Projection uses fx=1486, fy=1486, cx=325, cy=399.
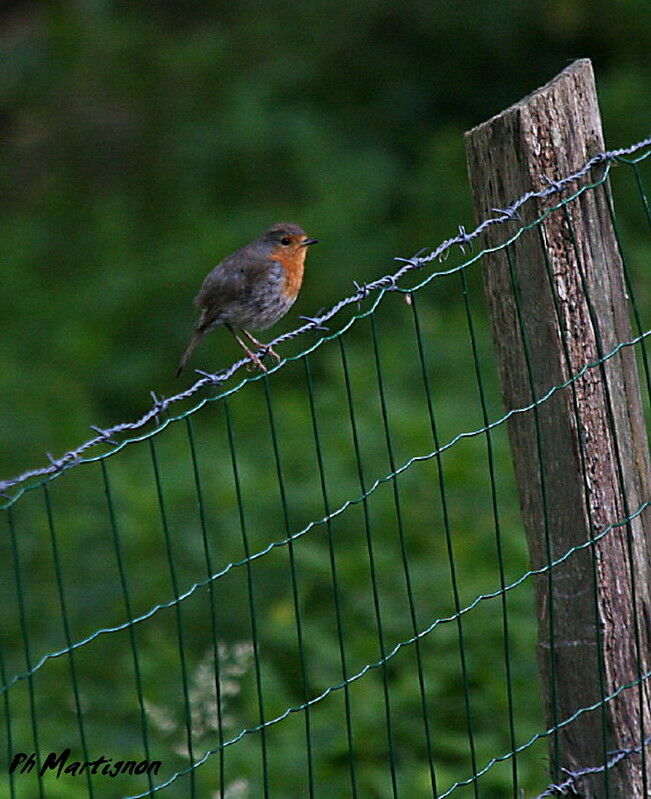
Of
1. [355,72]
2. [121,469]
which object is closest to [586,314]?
[121,469]

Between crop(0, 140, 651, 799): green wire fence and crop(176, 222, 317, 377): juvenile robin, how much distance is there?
43 cm

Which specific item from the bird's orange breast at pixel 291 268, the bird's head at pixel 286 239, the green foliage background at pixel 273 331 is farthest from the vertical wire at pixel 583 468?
the bird's head at pixel 286 239

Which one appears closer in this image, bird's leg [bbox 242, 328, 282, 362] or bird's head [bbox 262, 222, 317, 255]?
bird's leg [bbox 242, 328, 282, 362]

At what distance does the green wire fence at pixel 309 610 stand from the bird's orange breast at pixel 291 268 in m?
0.46

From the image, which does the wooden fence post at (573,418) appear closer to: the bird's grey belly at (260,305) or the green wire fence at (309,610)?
the green wire fence at (309,610)

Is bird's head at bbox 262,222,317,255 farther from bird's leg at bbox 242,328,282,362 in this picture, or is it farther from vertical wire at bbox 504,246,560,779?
vertical wire at bbox 504,246,560,779

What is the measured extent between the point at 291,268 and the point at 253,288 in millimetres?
246

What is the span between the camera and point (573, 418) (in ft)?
11.8

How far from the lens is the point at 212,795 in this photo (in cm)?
477

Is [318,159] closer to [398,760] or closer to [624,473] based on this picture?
[398,760]

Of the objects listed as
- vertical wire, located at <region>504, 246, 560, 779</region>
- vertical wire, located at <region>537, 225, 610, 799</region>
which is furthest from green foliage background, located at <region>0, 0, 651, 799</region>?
vertical wire, located at <region>537, 225, 610, 799</region>

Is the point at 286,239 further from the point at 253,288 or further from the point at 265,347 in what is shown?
the point at 265,347

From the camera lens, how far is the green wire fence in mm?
4570

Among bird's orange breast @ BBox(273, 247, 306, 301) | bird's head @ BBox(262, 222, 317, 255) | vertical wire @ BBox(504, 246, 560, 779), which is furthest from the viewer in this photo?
bird's head @ BBox(262, 222, 317, 255)
